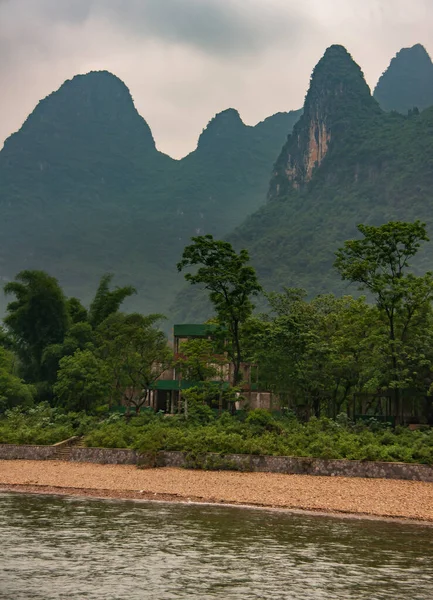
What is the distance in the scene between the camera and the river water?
53.0 ft

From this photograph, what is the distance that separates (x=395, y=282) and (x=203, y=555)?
26.9 metres

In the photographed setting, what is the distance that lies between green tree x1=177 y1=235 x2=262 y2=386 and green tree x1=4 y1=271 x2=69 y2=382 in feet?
55.3

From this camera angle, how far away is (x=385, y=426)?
41500 mm

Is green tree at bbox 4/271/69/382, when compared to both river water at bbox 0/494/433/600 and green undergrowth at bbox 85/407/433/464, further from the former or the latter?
river water at bbox 0/494/433/600

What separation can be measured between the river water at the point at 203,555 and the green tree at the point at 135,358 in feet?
79.8

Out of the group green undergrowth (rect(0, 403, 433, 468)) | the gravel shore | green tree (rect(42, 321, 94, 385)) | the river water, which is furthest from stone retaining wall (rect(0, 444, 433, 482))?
green tree (rect(42, 321, 94, 385))

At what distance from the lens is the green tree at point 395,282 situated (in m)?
41.2

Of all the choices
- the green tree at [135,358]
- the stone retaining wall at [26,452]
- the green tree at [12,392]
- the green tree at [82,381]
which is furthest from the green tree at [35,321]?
the stone retaining wall at [26,452]

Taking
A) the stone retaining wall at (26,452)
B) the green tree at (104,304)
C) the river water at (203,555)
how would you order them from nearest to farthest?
the river water at (203,555)
the stone retaining wall at (26,452)
the green tree at (104,304)

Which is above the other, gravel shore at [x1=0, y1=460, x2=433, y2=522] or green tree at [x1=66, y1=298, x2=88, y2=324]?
green tree at [x1=66, y1=298, x2=88, y2=324]

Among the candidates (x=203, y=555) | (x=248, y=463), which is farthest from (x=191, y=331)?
(x=203, y=555)

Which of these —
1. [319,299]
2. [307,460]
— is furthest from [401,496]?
[319,299]

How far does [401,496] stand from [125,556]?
1358 centimetres

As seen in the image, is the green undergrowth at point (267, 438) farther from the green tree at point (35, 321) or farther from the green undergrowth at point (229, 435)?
the green tree at point (35, 321)
